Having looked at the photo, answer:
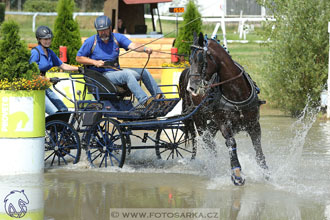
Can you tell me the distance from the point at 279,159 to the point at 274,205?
2813mm

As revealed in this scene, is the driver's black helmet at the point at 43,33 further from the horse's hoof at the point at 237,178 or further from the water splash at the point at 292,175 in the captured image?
the water splash at the point at 292,175

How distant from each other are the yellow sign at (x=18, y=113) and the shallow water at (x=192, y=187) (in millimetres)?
600

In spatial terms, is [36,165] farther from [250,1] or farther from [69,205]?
[250,1]

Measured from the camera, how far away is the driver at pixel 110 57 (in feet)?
29.9

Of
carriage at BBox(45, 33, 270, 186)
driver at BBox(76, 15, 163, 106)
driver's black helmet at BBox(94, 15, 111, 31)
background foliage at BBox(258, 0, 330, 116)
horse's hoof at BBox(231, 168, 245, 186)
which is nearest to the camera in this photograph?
horse's hoof at BBox(231, 168, 245, 186)

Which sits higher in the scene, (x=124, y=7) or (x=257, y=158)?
(x=124, y=7)

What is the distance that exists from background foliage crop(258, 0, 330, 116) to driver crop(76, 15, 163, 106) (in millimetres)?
6060

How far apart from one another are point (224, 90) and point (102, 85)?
75.5 inches

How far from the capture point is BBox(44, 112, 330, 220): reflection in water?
6664mm

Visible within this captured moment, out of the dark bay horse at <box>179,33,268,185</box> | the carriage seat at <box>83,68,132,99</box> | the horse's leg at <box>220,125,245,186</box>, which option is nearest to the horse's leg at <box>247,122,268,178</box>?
the dark bay horse at <box>179,33,268,185</box>

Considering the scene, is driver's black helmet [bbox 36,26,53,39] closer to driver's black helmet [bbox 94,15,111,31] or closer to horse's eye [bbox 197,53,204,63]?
driver's black helmet [bbox 94,15,111,31]

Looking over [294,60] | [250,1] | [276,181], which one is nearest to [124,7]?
[250,1]

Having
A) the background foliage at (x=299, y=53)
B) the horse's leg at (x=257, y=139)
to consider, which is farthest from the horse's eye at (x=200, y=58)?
the background foliage at (x=299, y=53)

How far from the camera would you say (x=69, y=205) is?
6.86m
